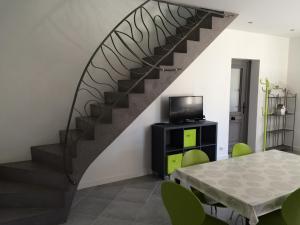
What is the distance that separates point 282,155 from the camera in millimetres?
2986

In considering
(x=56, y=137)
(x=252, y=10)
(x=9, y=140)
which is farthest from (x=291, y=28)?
(x=9, y=140)

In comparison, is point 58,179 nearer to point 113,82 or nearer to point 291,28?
point 113,82

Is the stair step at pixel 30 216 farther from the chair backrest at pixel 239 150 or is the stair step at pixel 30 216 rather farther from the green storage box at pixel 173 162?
the chair backrest at pixel 239 150

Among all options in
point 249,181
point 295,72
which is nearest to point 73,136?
point 249,181

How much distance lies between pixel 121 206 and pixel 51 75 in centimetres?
206

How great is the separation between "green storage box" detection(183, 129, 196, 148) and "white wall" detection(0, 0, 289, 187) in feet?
1.86

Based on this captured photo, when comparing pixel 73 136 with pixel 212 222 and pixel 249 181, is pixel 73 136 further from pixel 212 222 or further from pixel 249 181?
pixel 249 181

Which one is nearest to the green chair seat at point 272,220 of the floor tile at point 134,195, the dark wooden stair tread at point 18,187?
the floor tile at point 134,195

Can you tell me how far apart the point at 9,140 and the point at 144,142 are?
203cm

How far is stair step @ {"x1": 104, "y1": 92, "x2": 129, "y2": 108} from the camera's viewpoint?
3.18 m

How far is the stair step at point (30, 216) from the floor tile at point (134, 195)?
0.92m

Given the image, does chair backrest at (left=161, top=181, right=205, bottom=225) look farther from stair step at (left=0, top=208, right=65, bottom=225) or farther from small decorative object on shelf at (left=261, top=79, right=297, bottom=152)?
small decorative object on shelf at (left=261, top=79, right=297, bottom=152)

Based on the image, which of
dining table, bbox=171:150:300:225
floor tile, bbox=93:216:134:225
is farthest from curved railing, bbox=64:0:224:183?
dining table, bbox=171:150:300:225

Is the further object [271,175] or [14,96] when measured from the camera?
[14,96]
